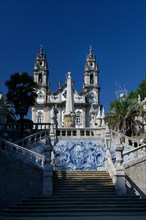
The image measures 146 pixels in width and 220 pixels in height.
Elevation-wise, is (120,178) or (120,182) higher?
(120,178)

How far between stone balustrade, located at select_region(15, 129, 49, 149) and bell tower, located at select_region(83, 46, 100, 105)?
43.0m

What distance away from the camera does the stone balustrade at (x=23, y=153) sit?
1587 centimetres

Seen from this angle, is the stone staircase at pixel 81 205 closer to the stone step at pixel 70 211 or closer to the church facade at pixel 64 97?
the stone step at pixel 70 211

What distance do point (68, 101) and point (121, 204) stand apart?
815 inches

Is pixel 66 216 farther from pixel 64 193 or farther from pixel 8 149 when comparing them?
pixel 8 149

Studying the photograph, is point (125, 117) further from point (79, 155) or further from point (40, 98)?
point (40, 98)

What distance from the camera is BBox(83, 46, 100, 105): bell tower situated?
66.9m

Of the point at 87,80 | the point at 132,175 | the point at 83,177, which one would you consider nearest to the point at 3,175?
the point at 83,177

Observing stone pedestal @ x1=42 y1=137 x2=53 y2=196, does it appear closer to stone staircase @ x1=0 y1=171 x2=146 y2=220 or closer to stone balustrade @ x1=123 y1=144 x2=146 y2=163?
stone staircase @ x1=0 y1=171 x2=146 y2=220

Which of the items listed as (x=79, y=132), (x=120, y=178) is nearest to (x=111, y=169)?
(x=120, y=178)

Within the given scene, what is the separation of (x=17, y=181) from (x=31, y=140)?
22.3ft

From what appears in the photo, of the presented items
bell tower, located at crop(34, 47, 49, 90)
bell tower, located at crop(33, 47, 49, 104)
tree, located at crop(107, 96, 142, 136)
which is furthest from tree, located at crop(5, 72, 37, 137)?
bell tower, located at crop(34, 47, 49, 90)

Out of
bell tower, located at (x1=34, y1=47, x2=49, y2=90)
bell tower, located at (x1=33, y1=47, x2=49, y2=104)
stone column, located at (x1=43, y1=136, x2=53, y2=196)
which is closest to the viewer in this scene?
stone column, located at (x1=43, y1=136, x2=53, y2=196)

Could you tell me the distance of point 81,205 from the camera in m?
12.8
